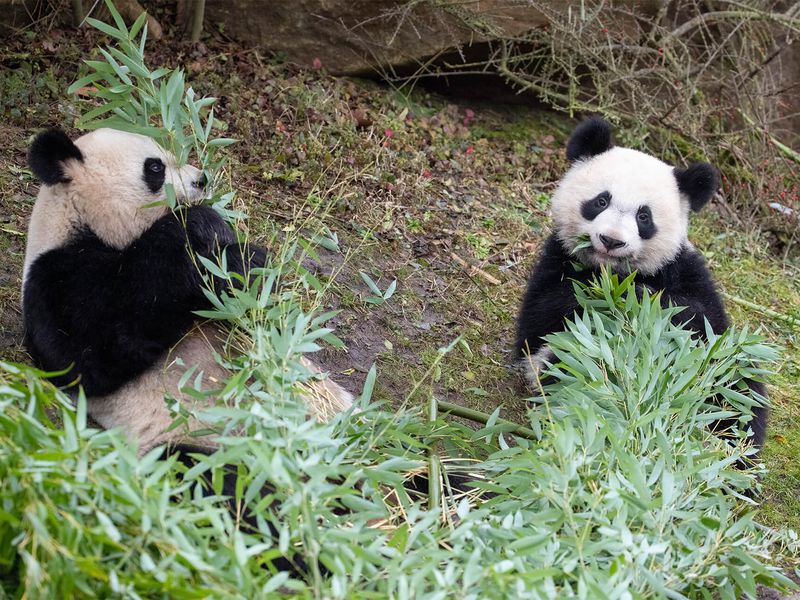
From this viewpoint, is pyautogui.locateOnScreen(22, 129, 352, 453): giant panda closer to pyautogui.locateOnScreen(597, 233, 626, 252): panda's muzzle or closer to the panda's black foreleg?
the panda's black foreleg

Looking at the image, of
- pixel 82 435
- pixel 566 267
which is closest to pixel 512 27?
pixel 566 267

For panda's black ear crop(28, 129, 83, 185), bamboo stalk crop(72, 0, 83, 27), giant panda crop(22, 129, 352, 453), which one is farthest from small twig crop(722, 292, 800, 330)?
bamboo stalk crop(72, 0, 83, 27)

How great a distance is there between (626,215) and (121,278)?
2495mm

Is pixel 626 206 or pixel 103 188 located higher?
pixel 103 188

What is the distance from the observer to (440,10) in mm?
7117

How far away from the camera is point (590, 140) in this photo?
198 inches

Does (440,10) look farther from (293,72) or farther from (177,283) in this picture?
(177,283)

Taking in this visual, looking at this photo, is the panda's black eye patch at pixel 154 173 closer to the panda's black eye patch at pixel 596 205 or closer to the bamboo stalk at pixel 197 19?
the panda's black eye patch at pixel 596 205

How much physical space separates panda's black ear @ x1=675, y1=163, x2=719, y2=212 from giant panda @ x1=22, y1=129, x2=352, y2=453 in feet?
7.60

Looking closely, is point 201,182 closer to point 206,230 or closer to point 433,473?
point 206,230

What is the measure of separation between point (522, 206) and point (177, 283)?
3.81 metres

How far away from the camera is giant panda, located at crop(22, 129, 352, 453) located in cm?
352

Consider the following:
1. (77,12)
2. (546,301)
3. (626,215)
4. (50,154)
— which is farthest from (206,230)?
(77,12)

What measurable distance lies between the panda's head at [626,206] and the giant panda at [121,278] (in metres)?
1.70
